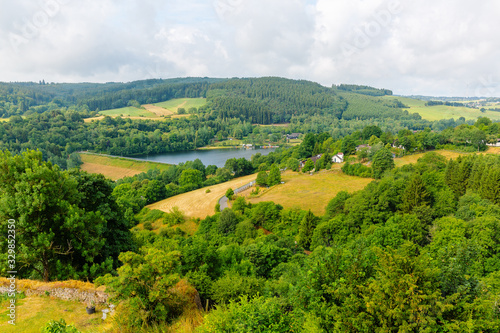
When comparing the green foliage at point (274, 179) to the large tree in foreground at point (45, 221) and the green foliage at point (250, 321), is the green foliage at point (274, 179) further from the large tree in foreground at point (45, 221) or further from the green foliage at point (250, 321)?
the green foliage at point (250, 321)

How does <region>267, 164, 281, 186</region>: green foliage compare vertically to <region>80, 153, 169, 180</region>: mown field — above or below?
above

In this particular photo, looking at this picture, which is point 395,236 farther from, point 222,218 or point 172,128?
point 172,128

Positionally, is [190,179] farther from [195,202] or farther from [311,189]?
[311,189]

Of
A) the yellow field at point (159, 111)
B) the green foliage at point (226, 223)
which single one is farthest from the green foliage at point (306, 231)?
the yellow field at point (159, 111)

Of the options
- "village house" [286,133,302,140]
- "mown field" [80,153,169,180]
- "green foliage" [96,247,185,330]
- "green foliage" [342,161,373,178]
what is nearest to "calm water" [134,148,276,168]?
"mown field" [80,153,169,180]

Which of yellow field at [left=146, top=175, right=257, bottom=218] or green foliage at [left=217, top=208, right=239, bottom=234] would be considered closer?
green foliage at [left=217, top=208, right=239, bottom=234]

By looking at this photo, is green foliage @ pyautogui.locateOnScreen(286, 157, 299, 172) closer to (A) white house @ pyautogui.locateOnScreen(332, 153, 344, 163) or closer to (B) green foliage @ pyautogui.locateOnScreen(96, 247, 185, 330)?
(A) white house @ pyautogui.locateOnScreen(332, 153, 344, 163)
